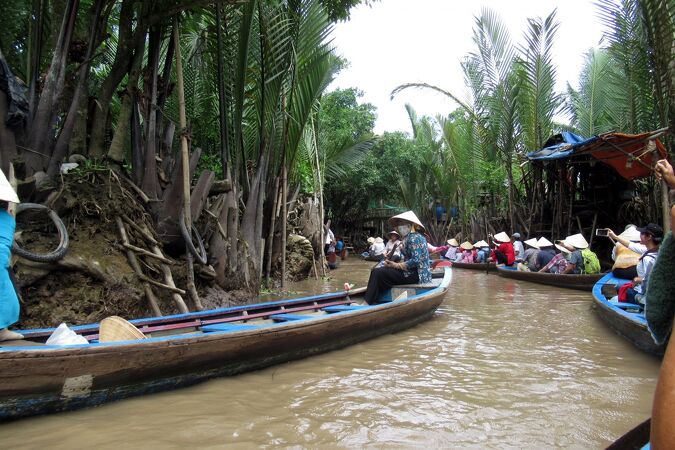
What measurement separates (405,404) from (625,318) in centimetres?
269

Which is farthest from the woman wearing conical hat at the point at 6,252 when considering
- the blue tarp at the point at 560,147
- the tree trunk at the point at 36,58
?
the blue tarp at the point at 560,147

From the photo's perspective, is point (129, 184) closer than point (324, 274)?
Yes

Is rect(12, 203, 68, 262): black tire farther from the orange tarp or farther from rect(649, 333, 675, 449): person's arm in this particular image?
the orange tarp

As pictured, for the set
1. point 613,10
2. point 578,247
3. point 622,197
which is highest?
point 613,10

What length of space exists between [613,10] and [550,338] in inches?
221

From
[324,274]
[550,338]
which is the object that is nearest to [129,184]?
[550,338]

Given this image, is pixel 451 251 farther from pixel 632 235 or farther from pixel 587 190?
pixel 632 235

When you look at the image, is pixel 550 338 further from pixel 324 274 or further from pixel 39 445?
pixel 324 274

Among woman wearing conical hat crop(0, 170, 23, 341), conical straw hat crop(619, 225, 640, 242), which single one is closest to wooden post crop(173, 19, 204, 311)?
woman wearing conical hat crop(0, 170, 23, 341)

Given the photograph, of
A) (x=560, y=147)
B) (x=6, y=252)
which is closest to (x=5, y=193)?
(x=6, y=252)

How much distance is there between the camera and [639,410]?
10.1 feet

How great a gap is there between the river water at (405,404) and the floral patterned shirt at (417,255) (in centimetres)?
130

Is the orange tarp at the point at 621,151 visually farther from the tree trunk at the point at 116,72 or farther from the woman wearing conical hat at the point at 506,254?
the tree trunk at the point at 116,72

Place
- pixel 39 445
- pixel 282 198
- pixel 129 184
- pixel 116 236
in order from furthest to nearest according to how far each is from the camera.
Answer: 1. pixel 282 198
2. pixel 129 184
3. pixel 116 236
4. pixel 39 445
